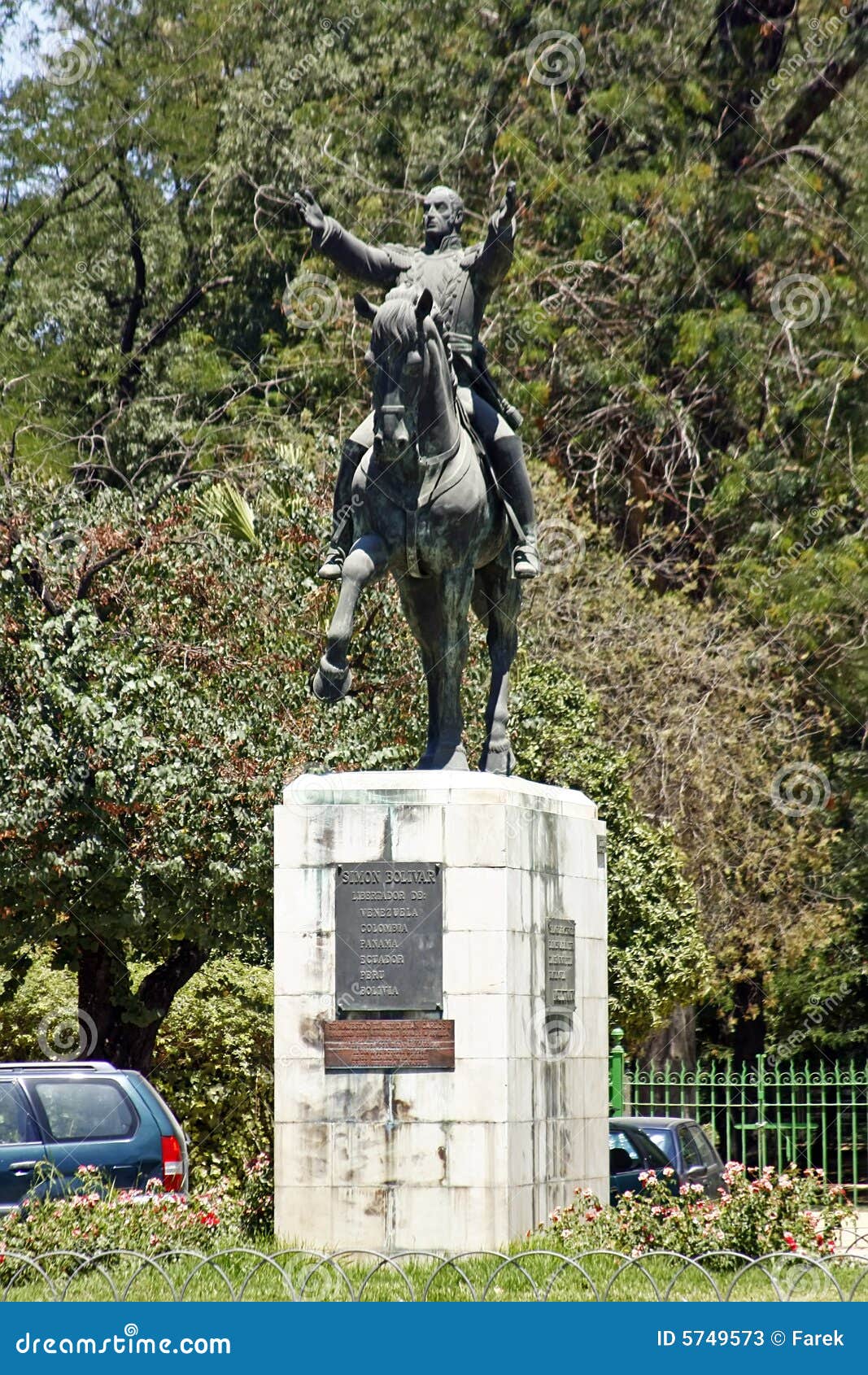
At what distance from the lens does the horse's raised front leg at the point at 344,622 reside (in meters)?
11.4

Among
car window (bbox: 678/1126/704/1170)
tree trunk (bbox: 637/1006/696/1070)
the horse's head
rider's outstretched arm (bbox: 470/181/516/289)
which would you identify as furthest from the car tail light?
tree trunk (bbox: 637/1006/696/1070)

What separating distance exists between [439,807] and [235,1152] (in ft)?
30.9

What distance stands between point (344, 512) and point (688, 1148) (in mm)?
7772

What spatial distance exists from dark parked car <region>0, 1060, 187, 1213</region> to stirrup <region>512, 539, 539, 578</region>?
4940 mm

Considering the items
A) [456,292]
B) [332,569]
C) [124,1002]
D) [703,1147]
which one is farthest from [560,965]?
[124,1002]

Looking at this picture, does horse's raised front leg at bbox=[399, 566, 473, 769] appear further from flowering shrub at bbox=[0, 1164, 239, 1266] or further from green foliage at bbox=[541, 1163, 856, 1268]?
flowering shrub at bbox=[0, 1164, 239, 1266]

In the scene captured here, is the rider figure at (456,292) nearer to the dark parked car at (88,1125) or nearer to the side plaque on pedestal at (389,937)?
the side plaque on pedestal at (389,937)

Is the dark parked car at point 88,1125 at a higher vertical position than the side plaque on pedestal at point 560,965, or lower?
lower

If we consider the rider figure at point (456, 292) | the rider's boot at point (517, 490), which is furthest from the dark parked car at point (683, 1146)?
the rider figure at point (456, 292)

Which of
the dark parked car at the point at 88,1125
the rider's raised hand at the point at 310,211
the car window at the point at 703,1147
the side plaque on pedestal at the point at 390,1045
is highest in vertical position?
the rider's raised hand at the point at 310,211

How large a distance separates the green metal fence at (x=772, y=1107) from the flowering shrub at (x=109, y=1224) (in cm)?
910

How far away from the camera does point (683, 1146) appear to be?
677 inches

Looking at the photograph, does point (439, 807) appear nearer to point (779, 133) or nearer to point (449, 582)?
point (449, 582)

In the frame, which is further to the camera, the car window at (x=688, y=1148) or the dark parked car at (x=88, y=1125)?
the car window at (x=688, y=1148)
